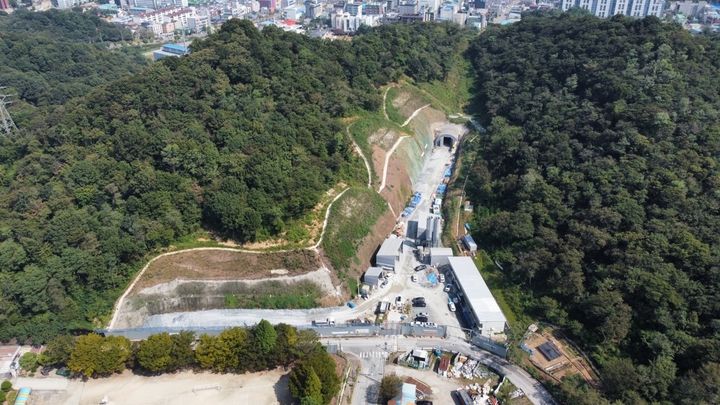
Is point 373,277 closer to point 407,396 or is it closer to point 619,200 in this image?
point 407,396

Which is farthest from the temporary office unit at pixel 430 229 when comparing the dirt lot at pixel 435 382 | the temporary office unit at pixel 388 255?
the dirt lot at pixel 435 382

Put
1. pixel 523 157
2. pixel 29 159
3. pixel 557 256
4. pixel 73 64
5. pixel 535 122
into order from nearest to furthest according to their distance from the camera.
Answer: pixel 557 256 → pixel 29 159 → pixel 523 157 → pixel 535 122 → pixel 73 64

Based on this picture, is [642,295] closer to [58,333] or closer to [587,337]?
[587,337]

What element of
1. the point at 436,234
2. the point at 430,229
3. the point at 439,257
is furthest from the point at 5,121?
the point at 439,257

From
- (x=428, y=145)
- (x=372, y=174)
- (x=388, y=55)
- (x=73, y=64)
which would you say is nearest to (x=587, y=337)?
(x=372, y=174)

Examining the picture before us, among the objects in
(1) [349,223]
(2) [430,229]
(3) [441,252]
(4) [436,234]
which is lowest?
(3) [441,252]

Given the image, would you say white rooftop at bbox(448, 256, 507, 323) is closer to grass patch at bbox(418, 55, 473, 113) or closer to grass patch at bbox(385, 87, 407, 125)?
grass patch at bbox(385, 87, 407, 125)
